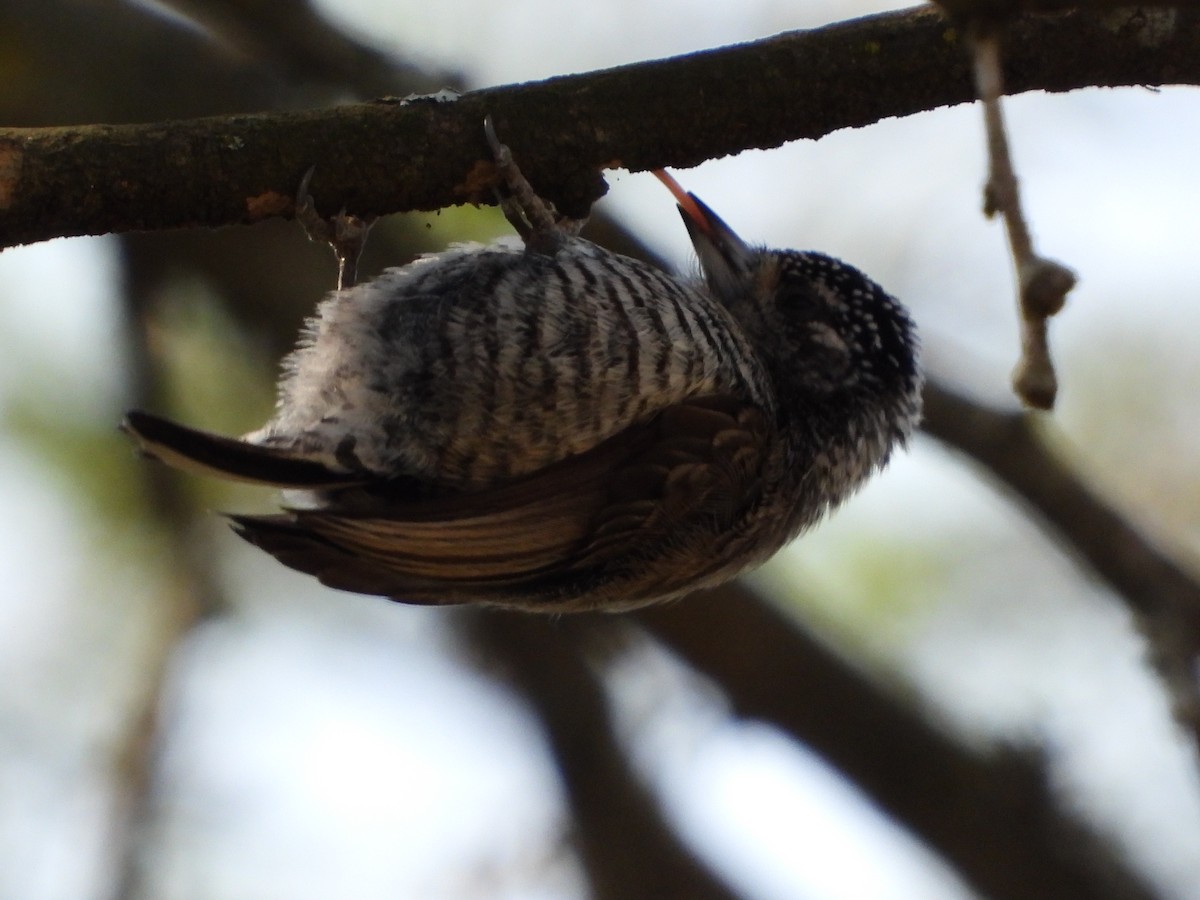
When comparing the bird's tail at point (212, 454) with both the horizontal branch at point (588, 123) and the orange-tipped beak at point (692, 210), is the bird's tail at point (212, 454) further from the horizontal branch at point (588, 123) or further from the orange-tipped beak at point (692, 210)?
the orange-tipped beak at point (692, 210)

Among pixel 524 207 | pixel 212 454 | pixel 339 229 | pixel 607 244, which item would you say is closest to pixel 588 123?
pixel 524 207

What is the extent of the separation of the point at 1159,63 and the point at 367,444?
6.63 feet

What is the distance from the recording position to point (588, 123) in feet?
9.89

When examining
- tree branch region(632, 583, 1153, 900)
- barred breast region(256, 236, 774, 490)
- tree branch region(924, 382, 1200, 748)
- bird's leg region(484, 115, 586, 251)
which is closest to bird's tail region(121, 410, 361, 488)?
barred breast region(256, 236, 774, 490)

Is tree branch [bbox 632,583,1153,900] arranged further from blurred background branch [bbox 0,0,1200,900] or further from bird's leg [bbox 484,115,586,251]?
bird's leg [bbox 484,115,586,251]

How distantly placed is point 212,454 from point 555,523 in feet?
2.89

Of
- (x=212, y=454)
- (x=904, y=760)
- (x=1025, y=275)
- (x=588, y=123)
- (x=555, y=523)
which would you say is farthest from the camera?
(x=904, y=760)

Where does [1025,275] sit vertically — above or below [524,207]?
below

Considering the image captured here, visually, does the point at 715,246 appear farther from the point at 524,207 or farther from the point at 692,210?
the point at 524,207

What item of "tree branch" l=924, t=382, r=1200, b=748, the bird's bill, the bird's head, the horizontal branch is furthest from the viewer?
the bird's bill

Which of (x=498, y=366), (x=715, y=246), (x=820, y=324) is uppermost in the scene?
(x=715, y=246)

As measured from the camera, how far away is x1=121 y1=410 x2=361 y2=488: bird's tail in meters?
2.59

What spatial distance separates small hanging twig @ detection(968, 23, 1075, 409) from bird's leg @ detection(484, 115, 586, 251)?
1371 millimetres

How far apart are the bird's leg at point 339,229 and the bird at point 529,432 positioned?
71 millimetres
